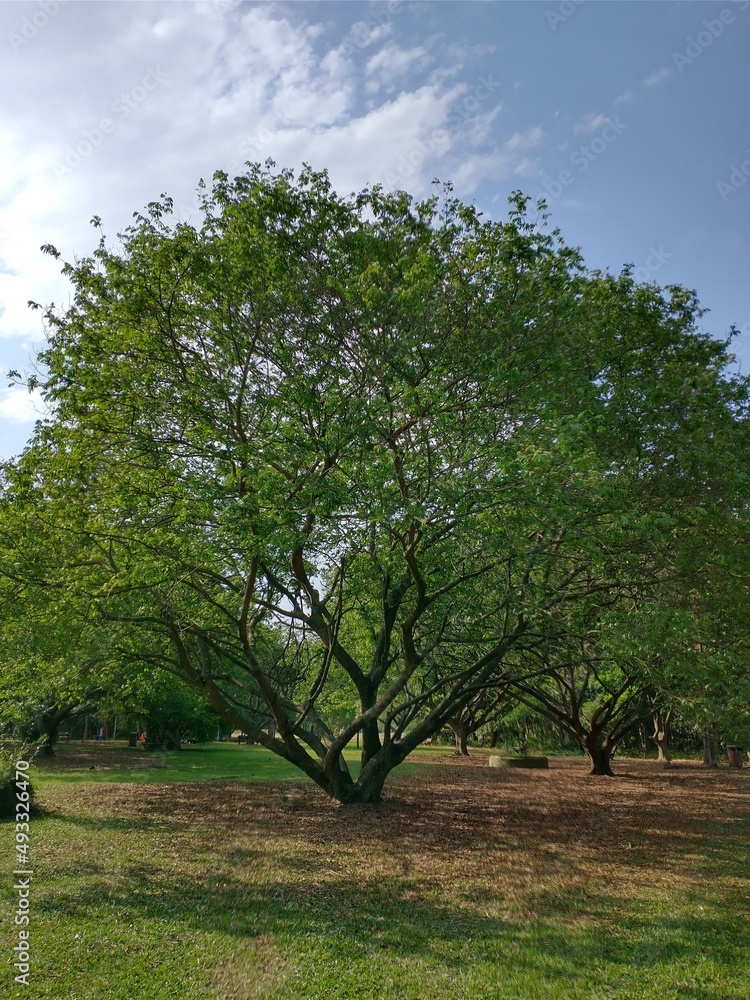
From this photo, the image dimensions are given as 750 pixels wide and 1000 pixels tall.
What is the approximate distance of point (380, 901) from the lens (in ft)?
28.6

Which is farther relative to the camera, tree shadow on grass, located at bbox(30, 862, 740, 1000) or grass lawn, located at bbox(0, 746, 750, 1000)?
tree shadow on grass, located at bbox(30, 862, 740, 1000)

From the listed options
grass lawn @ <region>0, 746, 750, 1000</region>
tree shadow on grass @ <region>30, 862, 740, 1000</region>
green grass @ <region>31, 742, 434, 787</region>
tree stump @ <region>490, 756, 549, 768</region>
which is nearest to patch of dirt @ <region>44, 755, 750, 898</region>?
grass lawn @ <region>0, 746, 750, 1000</region>

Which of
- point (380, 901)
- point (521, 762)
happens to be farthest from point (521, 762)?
point (380, 901)

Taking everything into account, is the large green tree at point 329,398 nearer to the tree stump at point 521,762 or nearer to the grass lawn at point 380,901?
the grass lawn at point 380,901

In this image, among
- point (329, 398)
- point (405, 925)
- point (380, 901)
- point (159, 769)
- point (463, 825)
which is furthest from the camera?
point (159, 769)

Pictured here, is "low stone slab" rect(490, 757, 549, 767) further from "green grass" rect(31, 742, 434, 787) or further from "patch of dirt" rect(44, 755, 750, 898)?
"patch of dirt" rect(44, 755, 750, 898)

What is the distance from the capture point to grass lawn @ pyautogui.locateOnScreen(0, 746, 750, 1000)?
238 inches

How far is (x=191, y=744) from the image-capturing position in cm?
5244

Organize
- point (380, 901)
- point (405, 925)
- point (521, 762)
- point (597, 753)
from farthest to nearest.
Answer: point (521, 762) < point (597, 753) < point (380, 901) < point (405, 925)

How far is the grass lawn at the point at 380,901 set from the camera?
6.05 meters

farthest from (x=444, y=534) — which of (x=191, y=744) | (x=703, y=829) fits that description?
(x=191, y=744)

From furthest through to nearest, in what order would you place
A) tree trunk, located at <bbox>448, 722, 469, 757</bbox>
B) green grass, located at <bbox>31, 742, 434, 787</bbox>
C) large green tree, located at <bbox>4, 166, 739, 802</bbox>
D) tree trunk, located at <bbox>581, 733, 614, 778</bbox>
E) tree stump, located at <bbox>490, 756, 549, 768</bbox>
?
1. tree trunk, located at <bbox>448, 722, 469, 757</bbox>
2. tree stump, located at <bbox>490, 756, 549, 768</bbox>
3. tree trunk, located at <bbox>581, 733, 614, 778</bbox>
4. green grass, located at <bbox>31, 742, 434, 787</bbox>
5. large green tree, located at <bbox>4, 166, 739, 802</bbox>

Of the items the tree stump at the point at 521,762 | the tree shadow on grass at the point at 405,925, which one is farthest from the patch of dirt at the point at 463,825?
the tree stump at the point at 521,762

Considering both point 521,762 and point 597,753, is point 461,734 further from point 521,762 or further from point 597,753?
point 597,753
